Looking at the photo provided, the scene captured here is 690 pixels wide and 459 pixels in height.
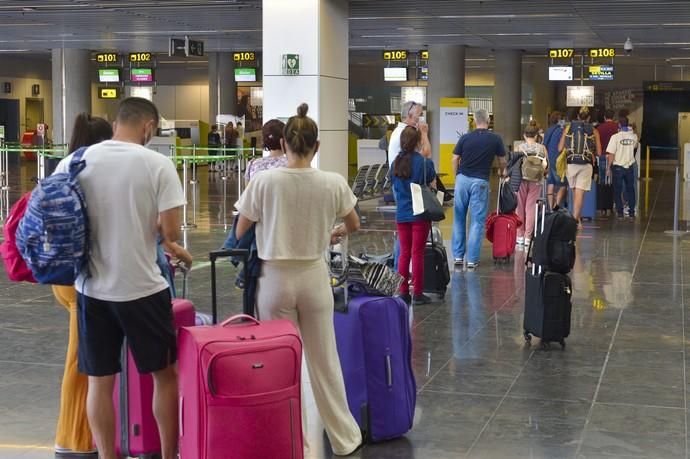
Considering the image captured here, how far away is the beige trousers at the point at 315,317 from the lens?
4887 millimetres

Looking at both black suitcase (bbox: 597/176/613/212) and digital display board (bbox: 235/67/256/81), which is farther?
digital display board (bbox: 235/67/256/81)

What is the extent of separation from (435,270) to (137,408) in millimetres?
5284

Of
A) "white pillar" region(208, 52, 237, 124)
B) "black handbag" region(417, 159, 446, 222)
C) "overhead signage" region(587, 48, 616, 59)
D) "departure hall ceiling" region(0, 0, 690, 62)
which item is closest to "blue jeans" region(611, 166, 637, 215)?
"departure hall ceiling" region(0, 0, 690, 62)

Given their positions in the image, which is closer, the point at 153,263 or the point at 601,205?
the point at 153,263

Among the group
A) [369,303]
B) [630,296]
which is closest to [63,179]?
[369,303]

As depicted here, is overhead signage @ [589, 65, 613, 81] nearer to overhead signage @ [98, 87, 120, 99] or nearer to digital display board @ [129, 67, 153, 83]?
digital display board @ [129, 67, 153, 83]

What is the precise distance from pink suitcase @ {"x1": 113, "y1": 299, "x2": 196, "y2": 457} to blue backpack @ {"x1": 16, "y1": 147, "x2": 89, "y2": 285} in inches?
27.2

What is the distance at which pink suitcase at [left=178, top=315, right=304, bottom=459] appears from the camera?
4.15 m

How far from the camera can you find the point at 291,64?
1432cm

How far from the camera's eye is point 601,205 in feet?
61.5

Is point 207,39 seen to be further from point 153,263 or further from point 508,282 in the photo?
point 153,263

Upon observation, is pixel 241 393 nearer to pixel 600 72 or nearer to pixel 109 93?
pixel 600 72

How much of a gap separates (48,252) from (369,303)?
1671mm

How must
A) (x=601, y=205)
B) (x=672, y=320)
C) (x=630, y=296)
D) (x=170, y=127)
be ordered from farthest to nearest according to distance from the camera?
(x=170, y=127) < (x=601, y=205) < (x=630, y=296) < (x=672, y=320)
